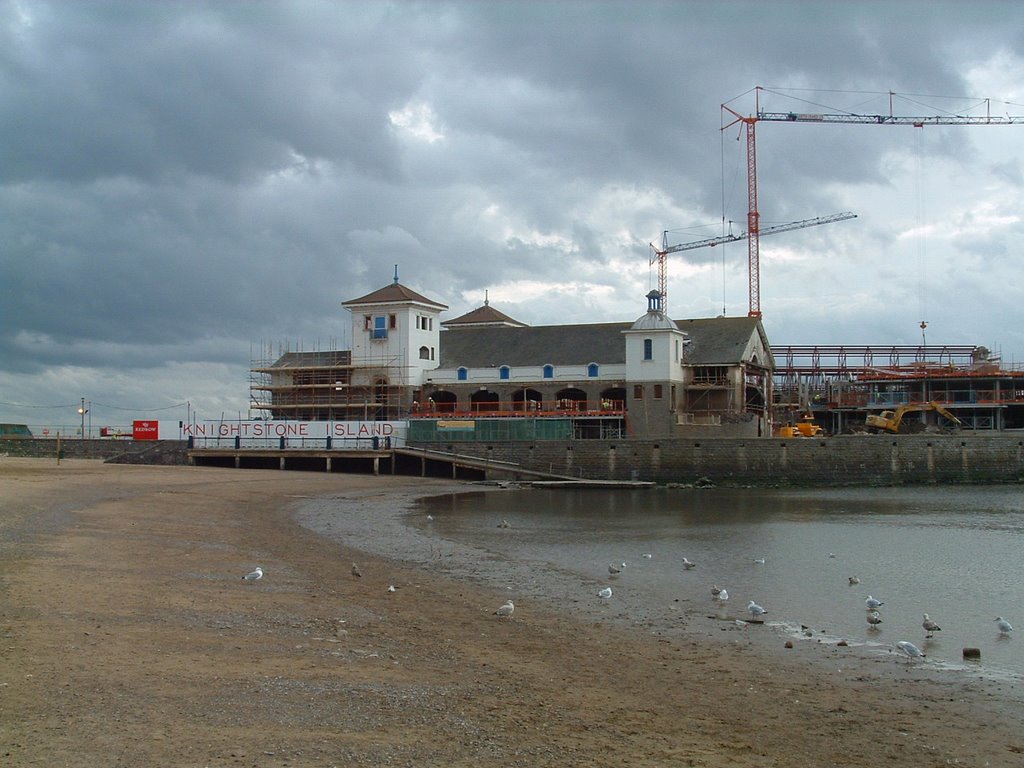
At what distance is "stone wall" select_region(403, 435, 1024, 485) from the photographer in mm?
56719

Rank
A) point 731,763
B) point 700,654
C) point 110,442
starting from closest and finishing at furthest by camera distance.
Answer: point 731,763 < point 700,654 < point 110,442

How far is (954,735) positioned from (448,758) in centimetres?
571

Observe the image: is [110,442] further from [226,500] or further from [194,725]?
[194,725]

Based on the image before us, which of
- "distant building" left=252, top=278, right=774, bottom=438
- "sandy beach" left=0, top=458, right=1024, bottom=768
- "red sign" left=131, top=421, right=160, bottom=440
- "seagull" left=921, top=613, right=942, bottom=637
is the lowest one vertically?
"seagull" left=921, top=613, right=942, bottom=637

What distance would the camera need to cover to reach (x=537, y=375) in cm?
6806

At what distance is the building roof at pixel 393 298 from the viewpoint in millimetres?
70938

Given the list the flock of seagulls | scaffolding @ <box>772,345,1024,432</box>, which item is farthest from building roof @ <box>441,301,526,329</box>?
the flock of seagulls

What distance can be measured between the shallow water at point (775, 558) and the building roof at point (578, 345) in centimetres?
2109

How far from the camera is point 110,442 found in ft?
218

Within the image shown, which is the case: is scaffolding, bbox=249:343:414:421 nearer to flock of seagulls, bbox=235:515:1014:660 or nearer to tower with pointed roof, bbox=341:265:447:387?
tower with pointed roof, bbox=341:265:447:387

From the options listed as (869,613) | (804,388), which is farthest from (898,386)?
(869,613)

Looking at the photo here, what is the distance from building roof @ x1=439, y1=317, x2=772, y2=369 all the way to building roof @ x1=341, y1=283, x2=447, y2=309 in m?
4.95

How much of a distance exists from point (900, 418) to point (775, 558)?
174ft

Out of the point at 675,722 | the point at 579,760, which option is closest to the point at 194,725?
the point at 579,760
